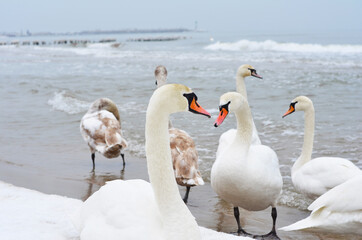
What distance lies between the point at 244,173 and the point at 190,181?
1082 mm

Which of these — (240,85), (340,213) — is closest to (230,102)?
(340,213)

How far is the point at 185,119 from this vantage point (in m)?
11.5

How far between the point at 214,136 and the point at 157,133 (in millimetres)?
6779

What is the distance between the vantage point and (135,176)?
7.10 metres

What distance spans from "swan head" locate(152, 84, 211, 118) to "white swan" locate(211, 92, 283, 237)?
1793mm

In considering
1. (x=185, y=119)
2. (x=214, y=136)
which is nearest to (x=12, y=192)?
(x=214, y=136)

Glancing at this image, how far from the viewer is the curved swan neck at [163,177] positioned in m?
2.68

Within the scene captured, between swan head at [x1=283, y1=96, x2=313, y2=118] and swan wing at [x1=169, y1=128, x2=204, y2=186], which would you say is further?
swan head at [x1=283, y1=96, x2=313, y2=118]

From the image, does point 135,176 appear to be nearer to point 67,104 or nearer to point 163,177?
point 163,177

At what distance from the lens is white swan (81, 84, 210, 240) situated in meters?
2.66

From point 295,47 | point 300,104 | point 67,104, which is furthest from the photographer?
point 295,47

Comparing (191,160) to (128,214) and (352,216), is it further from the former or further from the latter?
(128,214)

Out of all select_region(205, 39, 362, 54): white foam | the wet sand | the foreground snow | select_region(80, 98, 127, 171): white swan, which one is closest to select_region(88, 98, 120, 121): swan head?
select_region(80, 98, 127, 171): white swan

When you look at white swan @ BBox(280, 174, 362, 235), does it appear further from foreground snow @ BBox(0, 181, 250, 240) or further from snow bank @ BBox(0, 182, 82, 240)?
snow bank @ BBox(0, 182, 82, 240)
